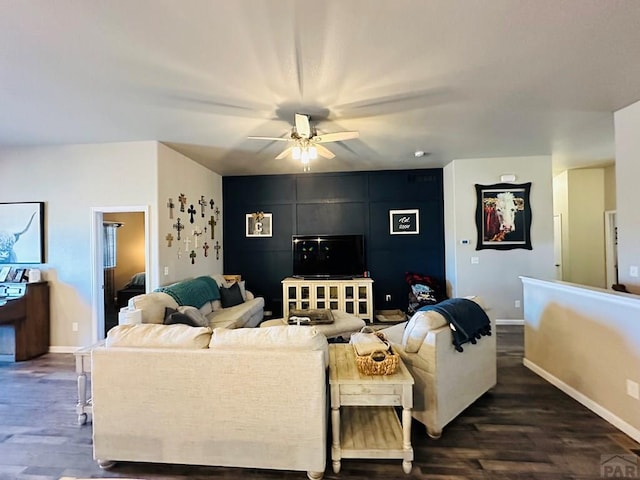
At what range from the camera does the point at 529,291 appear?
3.64 meters

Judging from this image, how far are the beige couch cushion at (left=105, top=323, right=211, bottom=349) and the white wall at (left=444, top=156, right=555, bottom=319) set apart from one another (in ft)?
15.3

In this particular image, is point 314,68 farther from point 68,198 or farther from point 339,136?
point 68,198

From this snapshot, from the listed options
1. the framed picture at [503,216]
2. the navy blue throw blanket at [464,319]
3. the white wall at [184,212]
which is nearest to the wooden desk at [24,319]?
the white wall at [184,212]

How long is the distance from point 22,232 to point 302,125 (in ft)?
13.9

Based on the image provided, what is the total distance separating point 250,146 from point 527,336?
4186mm

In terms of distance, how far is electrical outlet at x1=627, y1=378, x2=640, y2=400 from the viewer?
242 centimetres

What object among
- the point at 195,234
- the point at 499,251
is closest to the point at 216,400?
the point at 195,234

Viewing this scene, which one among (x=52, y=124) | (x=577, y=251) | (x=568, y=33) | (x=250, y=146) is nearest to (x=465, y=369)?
(x=568, y=33)

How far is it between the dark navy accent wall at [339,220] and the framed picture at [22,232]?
286 centimetres

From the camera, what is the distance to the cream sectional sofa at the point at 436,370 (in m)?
2.42

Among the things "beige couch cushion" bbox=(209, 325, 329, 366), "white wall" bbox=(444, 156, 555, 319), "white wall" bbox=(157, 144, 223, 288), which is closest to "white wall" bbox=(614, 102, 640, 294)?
"white wall" bbox=(444, 156, 555, 319)

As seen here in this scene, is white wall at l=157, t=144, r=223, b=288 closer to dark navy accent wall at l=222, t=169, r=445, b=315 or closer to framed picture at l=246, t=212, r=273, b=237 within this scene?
dark navy accent wall at l=222, t=169, r=445, b=315

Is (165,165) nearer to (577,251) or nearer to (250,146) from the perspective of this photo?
(250,146)

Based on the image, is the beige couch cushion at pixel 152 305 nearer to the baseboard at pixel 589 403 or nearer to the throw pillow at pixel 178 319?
the throw pillow at pixel 178 319
